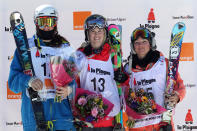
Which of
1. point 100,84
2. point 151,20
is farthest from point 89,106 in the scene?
point 151,20

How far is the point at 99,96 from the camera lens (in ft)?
9.52

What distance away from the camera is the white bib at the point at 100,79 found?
9.91 feet

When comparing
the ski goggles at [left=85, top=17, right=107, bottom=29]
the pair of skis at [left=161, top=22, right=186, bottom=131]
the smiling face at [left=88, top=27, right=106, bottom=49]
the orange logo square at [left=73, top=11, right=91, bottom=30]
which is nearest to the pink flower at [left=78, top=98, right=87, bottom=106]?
the smiling face at [left=88, top=27, right=106, bottom=49]

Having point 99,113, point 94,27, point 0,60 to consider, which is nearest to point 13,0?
point 0,60

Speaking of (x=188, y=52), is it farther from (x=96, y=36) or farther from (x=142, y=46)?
(x=96, y=36)

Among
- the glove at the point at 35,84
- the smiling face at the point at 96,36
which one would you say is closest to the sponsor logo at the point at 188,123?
the smiling face at the point at 96,36

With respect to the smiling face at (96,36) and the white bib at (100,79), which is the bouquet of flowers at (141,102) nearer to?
the white bib at (100,79)

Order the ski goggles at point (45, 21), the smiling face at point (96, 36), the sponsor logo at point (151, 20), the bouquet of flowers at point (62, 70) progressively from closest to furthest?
the bouquet of flowers at point (62, 70) → the ski goggles at point (45, 21) → the smiling face at point (96, 36) → the sponsor logo at point (151, 20)

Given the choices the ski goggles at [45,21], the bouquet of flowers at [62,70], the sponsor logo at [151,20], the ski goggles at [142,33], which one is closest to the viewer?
the bouquet of flowers at [62,70]

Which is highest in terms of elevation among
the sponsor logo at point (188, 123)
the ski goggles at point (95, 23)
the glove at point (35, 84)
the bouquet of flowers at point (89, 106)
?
the ski goggles at point (95, 23)

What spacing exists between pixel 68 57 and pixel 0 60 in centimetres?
173

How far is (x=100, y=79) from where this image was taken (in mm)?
3018

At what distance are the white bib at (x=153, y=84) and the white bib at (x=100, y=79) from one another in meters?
0.30

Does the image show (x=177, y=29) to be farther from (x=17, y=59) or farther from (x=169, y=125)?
(x=17, y=59)
